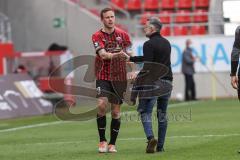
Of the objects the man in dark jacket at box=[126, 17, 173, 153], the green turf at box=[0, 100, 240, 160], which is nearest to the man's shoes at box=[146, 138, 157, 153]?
the man in dark jacket at box=[126, 17, 173, 153]

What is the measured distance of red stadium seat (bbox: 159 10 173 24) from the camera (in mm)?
34219

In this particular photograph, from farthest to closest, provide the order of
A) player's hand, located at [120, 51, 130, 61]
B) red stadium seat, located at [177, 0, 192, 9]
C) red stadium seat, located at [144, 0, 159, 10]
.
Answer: red stadium seat, located at [144, 0, 159, 10], red stadium seat, located at [177, 0, 192, 9], player's hand, located at [120, 51, 130, 61]

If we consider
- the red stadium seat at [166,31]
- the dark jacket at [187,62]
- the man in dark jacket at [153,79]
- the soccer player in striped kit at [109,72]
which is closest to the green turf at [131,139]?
the man in dark jacket at [153,79]

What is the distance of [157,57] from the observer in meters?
13.4

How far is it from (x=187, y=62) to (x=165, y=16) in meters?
3.35

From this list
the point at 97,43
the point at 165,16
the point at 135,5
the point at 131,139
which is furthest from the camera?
the point at 135,5

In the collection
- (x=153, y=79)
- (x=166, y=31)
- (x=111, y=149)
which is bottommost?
(x=166, y=31)

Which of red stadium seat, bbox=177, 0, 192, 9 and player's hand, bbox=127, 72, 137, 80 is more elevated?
player's hand, bbox=127, 72, 137, 80

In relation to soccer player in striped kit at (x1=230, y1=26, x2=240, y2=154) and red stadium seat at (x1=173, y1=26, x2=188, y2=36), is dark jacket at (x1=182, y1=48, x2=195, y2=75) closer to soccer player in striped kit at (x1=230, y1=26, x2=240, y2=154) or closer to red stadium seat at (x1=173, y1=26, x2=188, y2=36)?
red stadium seat at (x1=173, y1=26, x2=188, y2=36)

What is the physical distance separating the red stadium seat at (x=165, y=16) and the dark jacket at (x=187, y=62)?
2553 mm

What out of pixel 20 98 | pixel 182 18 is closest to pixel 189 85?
pixel 182 18

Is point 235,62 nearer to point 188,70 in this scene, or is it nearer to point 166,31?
point 188,70

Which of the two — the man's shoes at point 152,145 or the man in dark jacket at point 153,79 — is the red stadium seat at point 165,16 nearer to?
the man in dark jacket at point 153,79

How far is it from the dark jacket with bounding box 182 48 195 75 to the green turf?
7.03 meters
